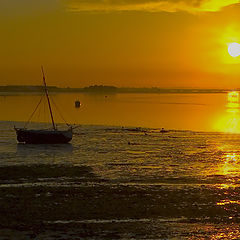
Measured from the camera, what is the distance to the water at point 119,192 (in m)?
18.7

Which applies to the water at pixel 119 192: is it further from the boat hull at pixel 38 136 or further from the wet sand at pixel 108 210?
the boat hull at pixel 38 136

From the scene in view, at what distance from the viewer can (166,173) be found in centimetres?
3322

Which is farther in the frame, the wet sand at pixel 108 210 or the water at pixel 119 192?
the water at pixel 119 192

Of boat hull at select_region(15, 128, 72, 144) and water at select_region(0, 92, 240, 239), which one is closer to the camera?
water at select_region(0, 92, 240, 239)

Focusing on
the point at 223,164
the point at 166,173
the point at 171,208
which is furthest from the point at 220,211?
the point at 223,164

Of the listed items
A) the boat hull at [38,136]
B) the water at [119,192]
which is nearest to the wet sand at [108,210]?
the water at [119,192]

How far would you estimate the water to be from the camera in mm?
18672

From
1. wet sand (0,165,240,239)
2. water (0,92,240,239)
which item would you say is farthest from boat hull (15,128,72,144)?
wet sand (0,165,240,239)

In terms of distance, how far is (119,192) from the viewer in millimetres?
25781

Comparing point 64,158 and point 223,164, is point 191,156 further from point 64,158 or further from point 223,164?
point 64,158

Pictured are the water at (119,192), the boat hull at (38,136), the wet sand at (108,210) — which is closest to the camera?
the wet sand at (108,210)

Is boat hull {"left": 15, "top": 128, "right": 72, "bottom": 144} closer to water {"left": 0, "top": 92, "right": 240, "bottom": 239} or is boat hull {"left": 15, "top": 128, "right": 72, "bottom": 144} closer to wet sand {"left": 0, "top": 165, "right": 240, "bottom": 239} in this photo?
water {"left": 0, "top": 92, "right": 240, "bottom": 239}

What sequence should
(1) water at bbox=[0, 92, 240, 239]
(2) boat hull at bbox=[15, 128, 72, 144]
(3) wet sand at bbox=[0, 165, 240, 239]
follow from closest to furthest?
(3) wet sand at bbox=[0, 165, 240, 239] < (1) water at bbox=[0, 92, 240, 239] < (2) boat hull at bbox=[15, 128, 72, 144]

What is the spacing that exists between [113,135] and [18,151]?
1928 cm
